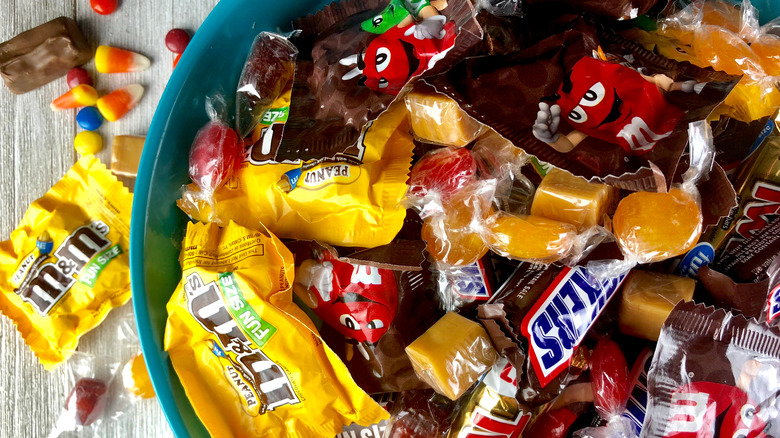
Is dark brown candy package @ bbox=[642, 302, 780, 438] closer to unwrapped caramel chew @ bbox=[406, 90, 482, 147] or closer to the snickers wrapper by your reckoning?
the snickers wrapper

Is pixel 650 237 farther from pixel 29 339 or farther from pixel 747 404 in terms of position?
pixel 29 339

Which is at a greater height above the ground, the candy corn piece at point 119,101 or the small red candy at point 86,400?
the candy corn piece at point 119,101

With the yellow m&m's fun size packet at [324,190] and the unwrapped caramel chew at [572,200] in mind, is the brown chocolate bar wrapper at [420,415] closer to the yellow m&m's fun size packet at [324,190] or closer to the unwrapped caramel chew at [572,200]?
the yellow m&m's fun size packet at [324,190]

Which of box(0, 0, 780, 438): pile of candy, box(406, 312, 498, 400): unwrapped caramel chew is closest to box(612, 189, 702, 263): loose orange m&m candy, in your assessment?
box(0, 0, 780, 438): pile of candy

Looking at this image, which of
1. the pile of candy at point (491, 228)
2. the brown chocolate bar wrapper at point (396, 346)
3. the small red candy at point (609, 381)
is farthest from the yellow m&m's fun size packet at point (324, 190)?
the small red candy at point (609, 381)

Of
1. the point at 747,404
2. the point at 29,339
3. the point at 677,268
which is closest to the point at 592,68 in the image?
the point at 677,268
